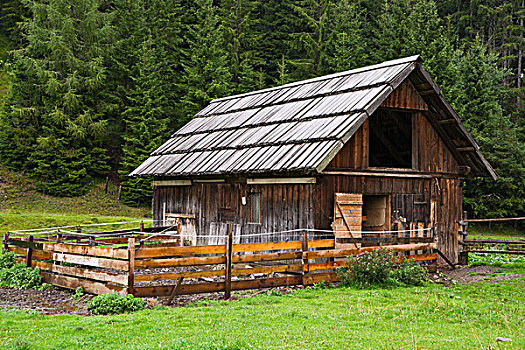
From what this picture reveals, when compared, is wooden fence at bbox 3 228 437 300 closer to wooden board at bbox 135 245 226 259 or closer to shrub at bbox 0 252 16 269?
wooden board at bbox 135 245 226 259

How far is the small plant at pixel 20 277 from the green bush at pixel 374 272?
846 centimetres

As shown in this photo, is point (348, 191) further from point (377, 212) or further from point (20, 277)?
point (20, 277)

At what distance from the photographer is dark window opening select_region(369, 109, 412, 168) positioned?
21.5 m

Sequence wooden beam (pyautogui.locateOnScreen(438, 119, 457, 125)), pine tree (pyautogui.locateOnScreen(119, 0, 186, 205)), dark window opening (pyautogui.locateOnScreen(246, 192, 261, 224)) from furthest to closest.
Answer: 1. pine tree (pyautogui.locateOnScreen(119, 0, 186, 205))
2. wooden beam (pyautogui.locateOnScreen(438, 119, 457, 125))
3. dark window opening (pyautogui.locateOnScreen(246, 192, 261, 224))

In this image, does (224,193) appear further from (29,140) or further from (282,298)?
(29,140)

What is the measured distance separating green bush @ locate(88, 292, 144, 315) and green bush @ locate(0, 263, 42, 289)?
4.29 metres

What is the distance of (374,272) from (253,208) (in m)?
5.14

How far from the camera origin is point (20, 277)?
1564 centimetres

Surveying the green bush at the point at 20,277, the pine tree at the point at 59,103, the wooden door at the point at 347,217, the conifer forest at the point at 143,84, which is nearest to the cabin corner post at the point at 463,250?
the wooden door at the point at 347,217

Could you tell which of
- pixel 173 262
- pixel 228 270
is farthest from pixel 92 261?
pixel 228 270

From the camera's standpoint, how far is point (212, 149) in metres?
21.1

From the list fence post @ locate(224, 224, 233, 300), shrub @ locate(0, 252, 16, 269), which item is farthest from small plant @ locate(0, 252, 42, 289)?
fence post @ locate(224, 224, 233, 300)

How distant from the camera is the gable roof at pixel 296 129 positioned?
16469mm

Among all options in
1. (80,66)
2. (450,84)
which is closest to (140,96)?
(80,66)
